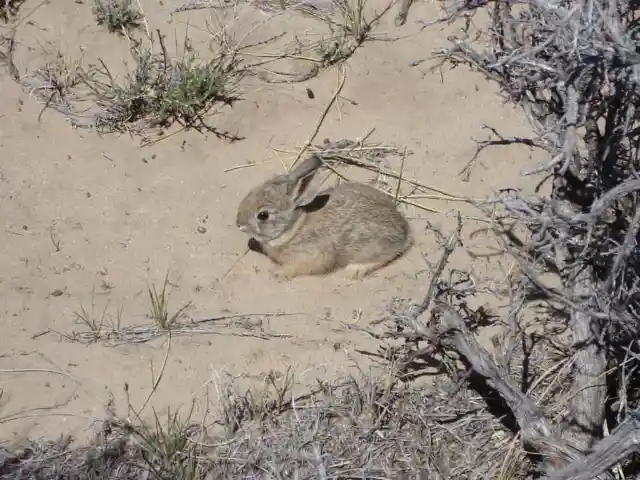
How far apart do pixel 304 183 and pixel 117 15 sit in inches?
78.8

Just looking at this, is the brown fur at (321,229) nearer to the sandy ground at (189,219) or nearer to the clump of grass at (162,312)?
the sandy ground at (189,219)

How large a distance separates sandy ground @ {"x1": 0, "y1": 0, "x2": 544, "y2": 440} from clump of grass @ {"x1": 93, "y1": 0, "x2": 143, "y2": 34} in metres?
0.09

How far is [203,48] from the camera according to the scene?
6703mm

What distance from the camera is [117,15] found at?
21.8 feet

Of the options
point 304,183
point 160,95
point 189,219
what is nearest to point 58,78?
point 160,95

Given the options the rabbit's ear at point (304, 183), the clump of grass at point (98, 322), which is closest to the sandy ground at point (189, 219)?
the clump of grass at point (98, 322)

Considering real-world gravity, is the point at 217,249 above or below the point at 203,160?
below

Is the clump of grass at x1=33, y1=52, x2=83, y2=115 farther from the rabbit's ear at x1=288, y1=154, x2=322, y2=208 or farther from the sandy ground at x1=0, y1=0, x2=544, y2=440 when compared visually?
the rabbit's ear at x1=288, y1=154, x2=322, y2=208

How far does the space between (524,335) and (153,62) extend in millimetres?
3109

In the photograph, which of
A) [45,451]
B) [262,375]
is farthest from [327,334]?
[45,451]

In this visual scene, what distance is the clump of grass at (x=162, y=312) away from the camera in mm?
5059

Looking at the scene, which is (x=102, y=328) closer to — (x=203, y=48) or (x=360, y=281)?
(x=360, y=281)

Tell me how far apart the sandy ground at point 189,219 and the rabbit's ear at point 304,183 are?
1.43 ft

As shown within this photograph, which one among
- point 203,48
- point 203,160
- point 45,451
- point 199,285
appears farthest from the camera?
point 203,48
